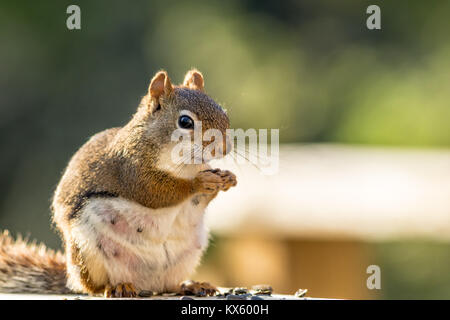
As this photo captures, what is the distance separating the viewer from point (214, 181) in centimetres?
242

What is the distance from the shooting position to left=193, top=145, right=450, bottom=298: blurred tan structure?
4.34 m

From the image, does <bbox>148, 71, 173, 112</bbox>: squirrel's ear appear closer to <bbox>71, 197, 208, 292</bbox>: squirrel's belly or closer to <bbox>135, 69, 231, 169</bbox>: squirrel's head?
<bbox>135, 69, 231, 169</bbox>: squirrel's head

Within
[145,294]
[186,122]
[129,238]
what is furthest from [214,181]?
[145,294]

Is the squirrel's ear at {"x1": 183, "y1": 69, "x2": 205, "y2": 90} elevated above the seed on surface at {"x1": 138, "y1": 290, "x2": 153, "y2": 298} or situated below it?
above

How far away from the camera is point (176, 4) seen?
9211mm

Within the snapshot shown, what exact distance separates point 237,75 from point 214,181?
19.9 feet

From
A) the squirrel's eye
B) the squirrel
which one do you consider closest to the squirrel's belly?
the squirrel

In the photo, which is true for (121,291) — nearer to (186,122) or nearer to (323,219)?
(186,122)

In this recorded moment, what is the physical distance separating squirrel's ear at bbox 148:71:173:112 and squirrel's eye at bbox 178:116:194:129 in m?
0.14

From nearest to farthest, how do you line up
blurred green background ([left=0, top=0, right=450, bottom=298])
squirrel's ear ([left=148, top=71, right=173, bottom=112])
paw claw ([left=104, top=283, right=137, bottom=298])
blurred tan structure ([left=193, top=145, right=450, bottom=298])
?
paw claw ([left=104, top=283, right=137, bottom=298]), squirrel's ear ([left=148, top=71, right=173, bottom=112]), blurred tan structure ([left=193, top=145, right=450, bottom=298]), blurred green background ([left=0, top=0, right=450, bottom=298])

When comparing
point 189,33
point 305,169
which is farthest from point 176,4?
point 305,169

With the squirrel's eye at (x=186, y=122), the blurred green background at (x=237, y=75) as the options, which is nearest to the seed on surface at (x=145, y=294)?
the squirrel's eye at (x=186, y=122)

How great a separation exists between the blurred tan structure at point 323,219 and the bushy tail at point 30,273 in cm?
173

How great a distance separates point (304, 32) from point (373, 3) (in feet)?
3.55
